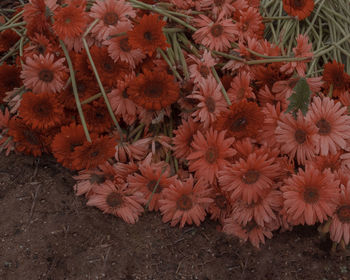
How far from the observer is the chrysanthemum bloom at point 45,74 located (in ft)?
4.62

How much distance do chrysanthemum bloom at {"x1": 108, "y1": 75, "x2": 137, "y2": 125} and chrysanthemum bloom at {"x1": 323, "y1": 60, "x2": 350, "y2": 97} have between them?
74 centimetres

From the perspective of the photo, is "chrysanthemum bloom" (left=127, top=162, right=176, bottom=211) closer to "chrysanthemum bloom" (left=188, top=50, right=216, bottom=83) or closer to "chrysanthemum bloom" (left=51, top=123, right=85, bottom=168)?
"chrysanthemum bloom" (left=51, top=123, right=85, bottom=168)

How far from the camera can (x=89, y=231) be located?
141cm

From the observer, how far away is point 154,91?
52.9 inches

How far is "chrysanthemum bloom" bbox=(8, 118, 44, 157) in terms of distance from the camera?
148 cm

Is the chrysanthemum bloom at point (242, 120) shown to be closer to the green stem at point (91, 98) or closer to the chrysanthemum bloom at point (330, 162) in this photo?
the chrysanthemum bloom at point (330, 162)

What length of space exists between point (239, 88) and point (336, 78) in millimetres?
386

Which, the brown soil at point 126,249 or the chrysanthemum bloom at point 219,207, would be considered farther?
the chrysanthemum bloom at point 219,207

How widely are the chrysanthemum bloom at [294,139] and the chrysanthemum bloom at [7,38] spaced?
123 cm

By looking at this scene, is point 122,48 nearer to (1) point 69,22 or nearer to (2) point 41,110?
(1) point 69,22

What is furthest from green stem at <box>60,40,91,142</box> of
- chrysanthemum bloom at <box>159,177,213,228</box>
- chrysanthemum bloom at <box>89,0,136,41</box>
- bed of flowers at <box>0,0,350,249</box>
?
chrysanthemum bloom at <box>159,177,213,228</box>

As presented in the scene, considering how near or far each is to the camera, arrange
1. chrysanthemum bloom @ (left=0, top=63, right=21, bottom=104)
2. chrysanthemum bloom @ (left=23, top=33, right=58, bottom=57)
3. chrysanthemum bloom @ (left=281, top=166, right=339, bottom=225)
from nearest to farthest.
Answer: chrysanthemum bloom @ (left=281, top=166, right=339, bottom=225)
chrysanthemum bloom @ (left=23, top=33, right=58, bottom=57)
chrysanthemum bloom @ (left=0, top=63, right=21, bottom=104)

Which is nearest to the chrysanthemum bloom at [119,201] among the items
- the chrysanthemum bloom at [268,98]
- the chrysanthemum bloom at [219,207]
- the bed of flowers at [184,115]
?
the bed of flowers at [184,115]

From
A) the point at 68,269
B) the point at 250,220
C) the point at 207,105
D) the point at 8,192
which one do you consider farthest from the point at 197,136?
the point at 8,192
